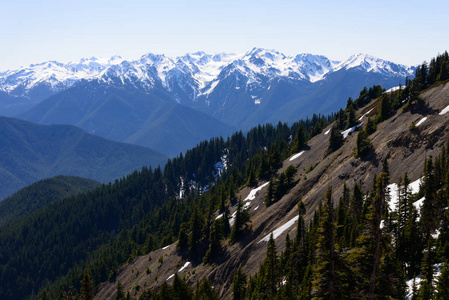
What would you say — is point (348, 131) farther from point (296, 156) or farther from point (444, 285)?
point (444, 285)

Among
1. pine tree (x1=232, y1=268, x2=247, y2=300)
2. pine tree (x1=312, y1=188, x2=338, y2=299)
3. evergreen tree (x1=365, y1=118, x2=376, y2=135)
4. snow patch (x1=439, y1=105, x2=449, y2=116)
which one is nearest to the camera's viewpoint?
pine tree (x1=312, y1=188, x2=338, y2=299)

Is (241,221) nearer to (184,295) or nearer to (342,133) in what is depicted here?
(184,295)

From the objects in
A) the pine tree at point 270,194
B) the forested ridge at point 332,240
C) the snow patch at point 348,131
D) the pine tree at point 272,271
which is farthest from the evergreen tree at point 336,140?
the pine tree at point 272,271

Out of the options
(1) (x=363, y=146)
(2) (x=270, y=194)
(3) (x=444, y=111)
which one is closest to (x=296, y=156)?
(2) (x=270, y=194)

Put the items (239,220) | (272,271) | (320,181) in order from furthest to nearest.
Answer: (320,181) → (239,220) → (272,271)

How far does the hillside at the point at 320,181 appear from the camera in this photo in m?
70.6

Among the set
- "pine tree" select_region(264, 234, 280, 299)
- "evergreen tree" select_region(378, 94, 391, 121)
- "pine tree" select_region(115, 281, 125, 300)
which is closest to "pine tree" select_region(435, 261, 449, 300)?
"pine tree" select_region(264, 234, 280, 299)

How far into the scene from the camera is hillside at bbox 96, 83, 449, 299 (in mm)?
70562

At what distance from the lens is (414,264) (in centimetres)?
4481

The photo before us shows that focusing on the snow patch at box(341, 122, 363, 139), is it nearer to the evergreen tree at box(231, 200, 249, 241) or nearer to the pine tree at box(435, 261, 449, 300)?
the evergreen tree at box(231, 200, 249, 241)

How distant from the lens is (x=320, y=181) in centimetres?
8394

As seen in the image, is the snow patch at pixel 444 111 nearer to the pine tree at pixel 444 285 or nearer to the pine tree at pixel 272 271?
the pine tree at pixel 272 271

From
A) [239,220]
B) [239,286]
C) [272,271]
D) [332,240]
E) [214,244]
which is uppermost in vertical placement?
[332,240]

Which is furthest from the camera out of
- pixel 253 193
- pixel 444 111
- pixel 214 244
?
pixel 253 193
